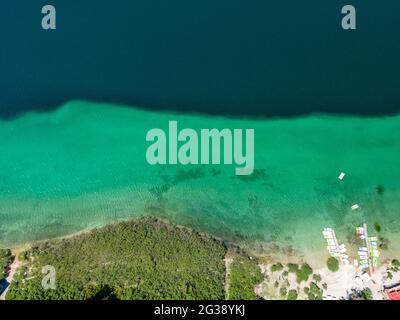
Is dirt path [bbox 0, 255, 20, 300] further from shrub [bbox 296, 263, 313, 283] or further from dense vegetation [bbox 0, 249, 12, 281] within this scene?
shrub [bbox 296, 263, 313, 283]

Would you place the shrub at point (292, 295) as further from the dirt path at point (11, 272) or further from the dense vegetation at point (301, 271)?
the dirt path at point (11, 272)

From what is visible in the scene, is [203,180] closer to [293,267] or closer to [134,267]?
[134,267]

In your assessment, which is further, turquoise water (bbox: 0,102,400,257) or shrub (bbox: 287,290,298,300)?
turquoise water (bbox: 0,102,400,257)

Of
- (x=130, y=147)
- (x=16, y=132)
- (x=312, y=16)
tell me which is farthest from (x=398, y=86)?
(x=16, y=132)

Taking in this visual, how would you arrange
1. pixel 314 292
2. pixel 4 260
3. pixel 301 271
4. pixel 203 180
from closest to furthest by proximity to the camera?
pixel 314 292, pixel 301 271, pixel 4 260, pixel 203 180

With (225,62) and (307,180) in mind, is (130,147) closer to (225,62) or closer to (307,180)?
(225,62)

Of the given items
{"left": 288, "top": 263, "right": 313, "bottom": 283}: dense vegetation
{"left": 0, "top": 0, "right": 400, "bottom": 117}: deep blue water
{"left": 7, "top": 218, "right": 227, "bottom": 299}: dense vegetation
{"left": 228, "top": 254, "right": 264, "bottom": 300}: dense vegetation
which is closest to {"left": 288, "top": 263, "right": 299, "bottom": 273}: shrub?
{"left": 288, "top": 263, "right": 313, "bottom": 283}: dense vegetation

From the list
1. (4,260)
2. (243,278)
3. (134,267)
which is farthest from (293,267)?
(4,260)
